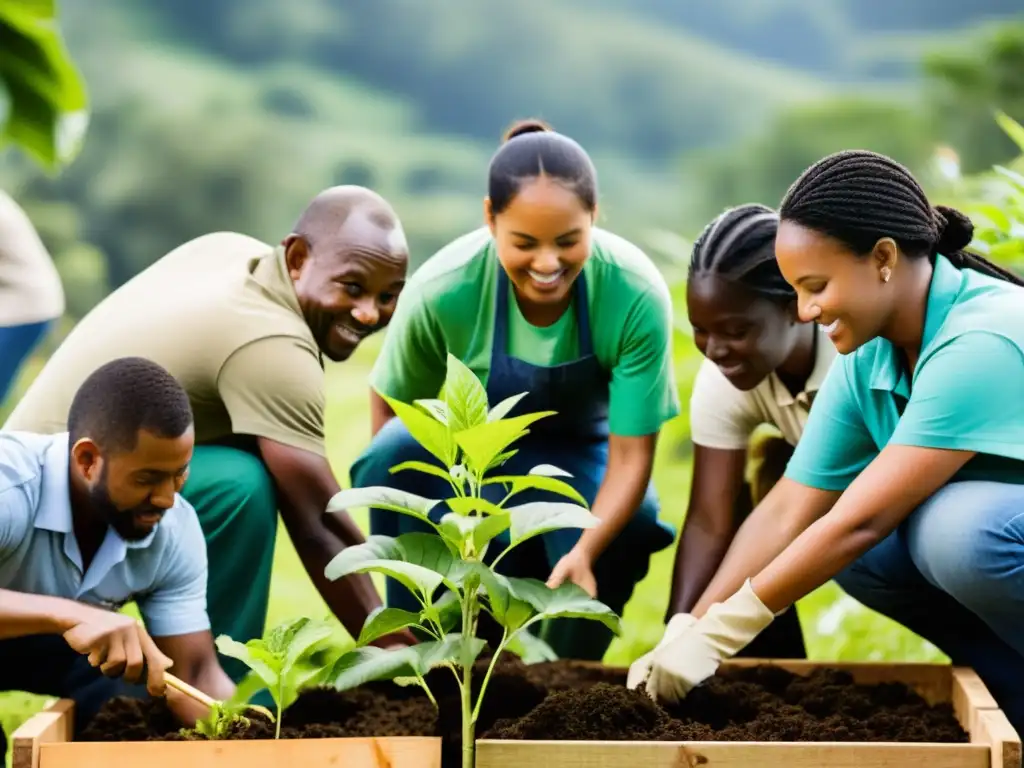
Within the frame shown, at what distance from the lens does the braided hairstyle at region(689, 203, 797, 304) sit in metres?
2.69

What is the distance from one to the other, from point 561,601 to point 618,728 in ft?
0.75

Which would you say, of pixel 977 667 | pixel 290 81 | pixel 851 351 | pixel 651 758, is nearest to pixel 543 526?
pixel 651 758

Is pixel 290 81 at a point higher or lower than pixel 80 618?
higher

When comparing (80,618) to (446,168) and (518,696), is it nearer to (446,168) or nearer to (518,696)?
(518,696)

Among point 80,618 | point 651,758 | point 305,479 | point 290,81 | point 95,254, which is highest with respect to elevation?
point 290,81

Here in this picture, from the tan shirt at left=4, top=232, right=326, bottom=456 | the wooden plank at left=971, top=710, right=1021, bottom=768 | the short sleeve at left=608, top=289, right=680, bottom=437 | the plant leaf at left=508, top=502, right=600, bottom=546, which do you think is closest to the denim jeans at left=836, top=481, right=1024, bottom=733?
the wooden plank at left=971, top=710, right=1021, bottom=768

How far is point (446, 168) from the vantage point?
11.1 m

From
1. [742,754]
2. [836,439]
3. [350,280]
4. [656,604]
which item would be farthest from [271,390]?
[656,604]

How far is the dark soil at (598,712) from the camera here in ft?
A: 7.14

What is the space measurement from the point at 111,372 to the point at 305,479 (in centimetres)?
51

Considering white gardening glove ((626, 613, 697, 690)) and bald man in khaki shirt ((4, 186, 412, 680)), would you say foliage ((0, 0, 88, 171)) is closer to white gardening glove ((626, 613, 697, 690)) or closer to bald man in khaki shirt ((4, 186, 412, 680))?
white gardening glove ((626, 613, 697, 690))

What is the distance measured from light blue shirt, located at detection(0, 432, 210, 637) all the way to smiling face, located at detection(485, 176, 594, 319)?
77 cm

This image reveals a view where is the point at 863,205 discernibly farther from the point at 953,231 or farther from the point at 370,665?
the point at 370,665

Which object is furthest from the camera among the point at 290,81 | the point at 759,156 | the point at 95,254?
the point at 290,81
